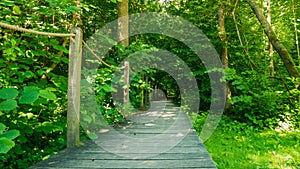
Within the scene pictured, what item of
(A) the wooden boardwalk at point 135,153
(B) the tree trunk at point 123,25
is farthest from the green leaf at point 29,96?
(B) the tree trunk at point 123,25

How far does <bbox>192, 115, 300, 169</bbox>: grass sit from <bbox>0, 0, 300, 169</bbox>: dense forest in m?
0.01

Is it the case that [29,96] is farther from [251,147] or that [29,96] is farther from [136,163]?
[251,147]

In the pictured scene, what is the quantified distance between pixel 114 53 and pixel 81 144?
2.97 m

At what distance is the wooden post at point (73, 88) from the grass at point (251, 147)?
1688 millimetres

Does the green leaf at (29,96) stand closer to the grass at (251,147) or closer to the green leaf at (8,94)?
the green leaf at (8,94)

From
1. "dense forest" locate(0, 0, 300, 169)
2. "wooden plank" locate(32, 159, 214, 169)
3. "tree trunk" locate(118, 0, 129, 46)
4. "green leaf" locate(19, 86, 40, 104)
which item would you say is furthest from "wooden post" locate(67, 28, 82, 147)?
"tree trunk" locate(118, 0, 129, 46)

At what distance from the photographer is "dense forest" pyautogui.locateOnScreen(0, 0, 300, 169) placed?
221cm

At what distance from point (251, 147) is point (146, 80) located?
3232 mm

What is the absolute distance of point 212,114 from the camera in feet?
20.1

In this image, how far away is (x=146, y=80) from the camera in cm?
606

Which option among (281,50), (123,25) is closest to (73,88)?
(123,25)

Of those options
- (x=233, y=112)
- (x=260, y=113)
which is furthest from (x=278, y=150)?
(x=233, y=112)

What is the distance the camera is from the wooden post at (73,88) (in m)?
2.08

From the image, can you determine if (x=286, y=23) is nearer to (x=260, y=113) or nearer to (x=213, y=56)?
(x=213, y=56)
